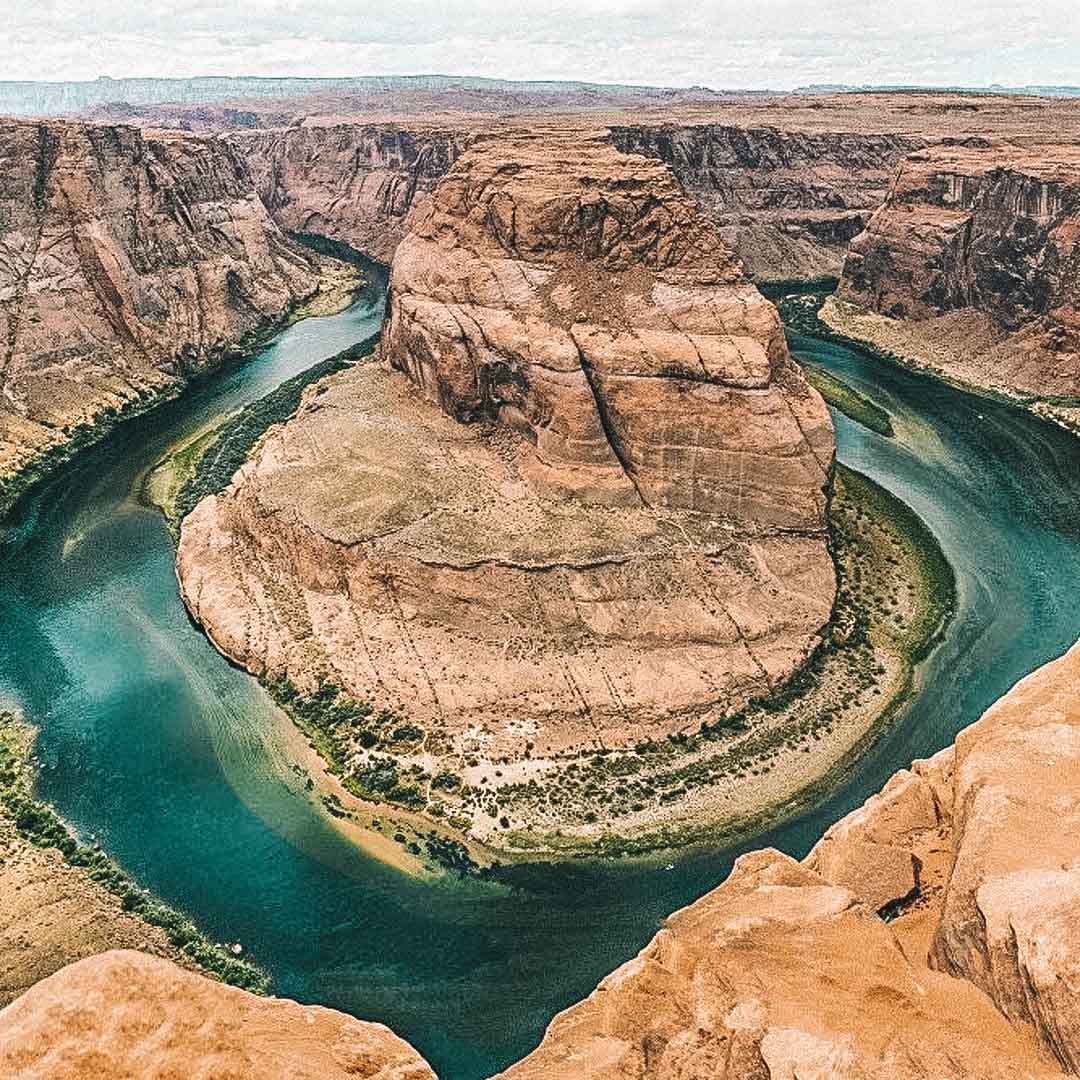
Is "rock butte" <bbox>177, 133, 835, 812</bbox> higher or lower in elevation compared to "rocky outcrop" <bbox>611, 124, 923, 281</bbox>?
lower

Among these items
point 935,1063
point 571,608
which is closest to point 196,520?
point 571,608

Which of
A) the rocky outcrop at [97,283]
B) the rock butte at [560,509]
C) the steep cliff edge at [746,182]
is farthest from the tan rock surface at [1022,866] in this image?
the steep cliff edge at [746,182]

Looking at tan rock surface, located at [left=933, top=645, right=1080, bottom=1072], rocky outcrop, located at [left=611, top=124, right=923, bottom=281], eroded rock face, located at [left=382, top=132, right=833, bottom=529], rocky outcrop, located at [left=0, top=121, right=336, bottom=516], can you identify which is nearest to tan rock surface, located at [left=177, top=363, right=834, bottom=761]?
eroded rock face, located at [left=382, top=132, right=833, bottom=529]

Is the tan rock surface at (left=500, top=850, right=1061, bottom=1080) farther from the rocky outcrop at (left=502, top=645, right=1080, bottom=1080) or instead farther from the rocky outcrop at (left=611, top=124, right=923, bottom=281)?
the rocky outcrop at (left=611, top=124, right=923, bottom=281)

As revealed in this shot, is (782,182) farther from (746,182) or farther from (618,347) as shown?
(618,347)

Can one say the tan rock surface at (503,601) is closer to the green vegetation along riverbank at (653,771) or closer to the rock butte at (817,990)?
the green vegetation along riverbank at (653,771)

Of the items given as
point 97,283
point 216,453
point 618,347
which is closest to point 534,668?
point 618,347

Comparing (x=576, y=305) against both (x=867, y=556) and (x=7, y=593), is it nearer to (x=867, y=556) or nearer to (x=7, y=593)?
(x=867, y=556)
